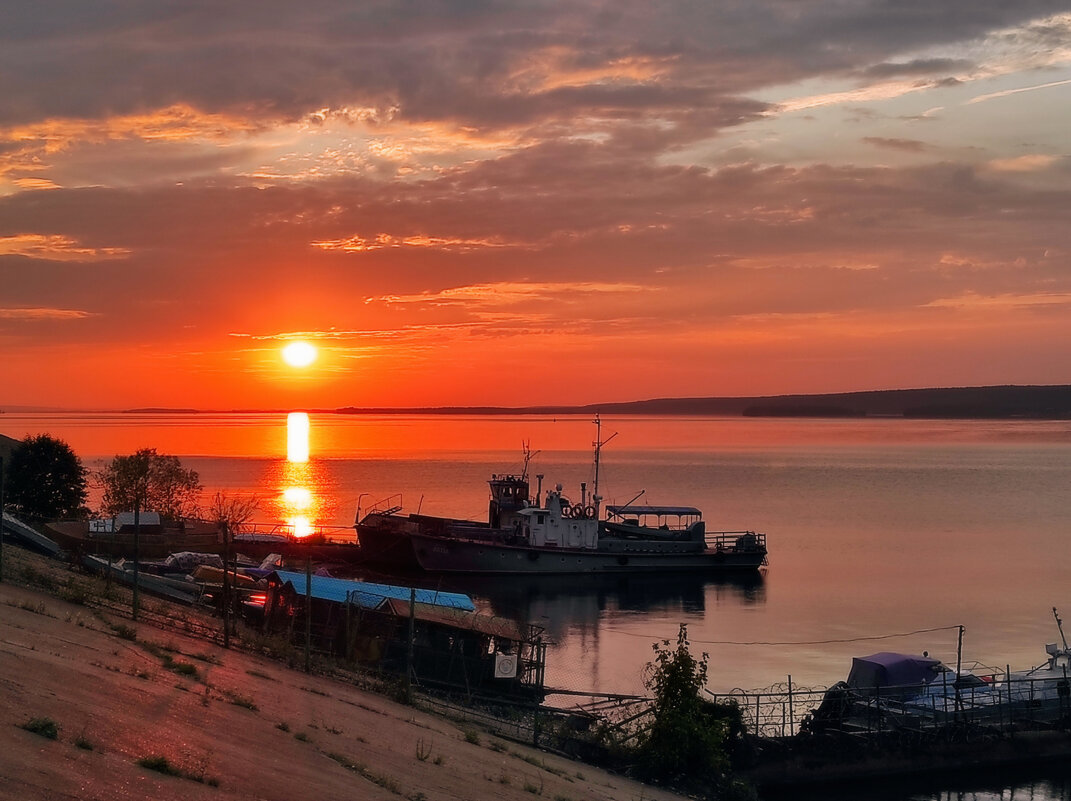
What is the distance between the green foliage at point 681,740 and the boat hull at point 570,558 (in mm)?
49964

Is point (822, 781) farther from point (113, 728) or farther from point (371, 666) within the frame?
point (113, 728)

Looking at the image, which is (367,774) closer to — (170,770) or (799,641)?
(170,770)

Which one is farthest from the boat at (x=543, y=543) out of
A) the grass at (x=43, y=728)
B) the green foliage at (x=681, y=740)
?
the grass at (x=43, y=728)

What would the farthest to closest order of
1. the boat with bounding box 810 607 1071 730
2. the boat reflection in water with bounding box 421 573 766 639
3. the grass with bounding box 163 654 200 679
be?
the boat reflection in water with bounding box 421 573 766 639, the boat with bounding box 810 607 1071 730, the grass with bounding box 163 654 200 679

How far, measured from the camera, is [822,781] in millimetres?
26703

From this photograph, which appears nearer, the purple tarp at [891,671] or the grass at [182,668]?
the grass at [182,668]

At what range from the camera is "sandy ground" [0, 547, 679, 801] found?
463 inches

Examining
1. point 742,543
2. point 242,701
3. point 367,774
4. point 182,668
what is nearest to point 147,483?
point 742,543

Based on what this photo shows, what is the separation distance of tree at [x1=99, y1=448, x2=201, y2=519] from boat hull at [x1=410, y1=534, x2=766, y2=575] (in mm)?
17752

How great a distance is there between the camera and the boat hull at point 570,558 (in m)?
72.9

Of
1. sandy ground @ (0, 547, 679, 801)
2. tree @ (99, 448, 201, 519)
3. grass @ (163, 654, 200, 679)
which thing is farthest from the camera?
tree @ (99, 448, 201, 519)

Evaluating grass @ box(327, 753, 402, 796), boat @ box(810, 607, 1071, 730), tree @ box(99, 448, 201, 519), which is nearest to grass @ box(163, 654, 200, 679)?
grass @ box(327, 753, 402, 796)

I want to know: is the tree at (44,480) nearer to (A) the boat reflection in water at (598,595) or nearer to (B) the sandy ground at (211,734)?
(A) the boat reflection in water at (598,595)

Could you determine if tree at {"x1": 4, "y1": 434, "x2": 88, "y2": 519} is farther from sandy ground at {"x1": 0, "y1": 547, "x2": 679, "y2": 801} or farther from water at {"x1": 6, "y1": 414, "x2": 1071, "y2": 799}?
sandy ground at {"x1": 0, "y1": 547, "x2": 679, "y2": 801}
